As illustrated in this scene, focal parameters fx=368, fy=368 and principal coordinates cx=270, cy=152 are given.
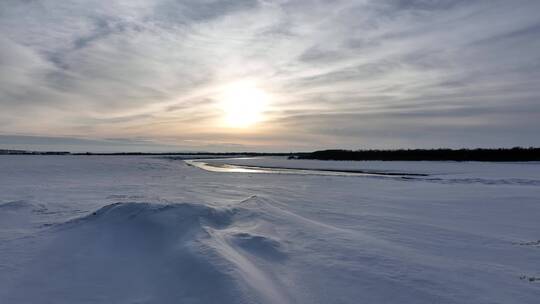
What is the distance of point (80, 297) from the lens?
178 inches

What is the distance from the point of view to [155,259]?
19.3 feet

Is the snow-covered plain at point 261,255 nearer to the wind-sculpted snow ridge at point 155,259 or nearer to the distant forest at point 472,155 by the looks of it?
the wind-sculpted snow ridge at point 155,259

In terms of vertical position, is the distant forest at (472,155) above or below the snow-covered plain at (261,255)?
above

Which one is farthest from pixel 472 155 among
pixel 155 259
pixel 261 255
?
pixel 155 259

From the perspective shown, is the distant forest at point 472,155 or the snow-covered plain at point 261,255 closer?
the snow-covered plain at point 261,255

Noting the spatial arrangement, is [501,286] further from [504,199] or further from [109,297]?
[504,199]

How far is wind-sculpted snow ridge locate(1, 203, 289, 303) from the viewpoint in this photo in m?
4.54

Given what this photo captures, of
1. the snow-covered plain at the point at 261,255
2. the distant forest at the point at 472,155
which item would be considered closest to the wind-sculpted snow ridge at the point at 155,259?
the snow-covered plain at the point at 261,255

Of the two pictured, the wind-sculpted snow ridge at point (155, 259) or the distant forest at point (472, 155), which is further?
the distant forest at point (472, 155)

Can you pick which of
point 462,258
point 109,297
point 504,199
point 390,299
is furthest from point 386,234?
point 504,199

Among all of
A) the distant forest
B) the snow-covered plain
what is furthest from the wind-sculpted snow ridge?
the distant forest

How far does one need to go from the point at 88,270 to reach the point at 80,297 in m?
1.01

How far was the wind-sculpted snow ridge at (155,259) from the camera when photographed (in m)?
4.54

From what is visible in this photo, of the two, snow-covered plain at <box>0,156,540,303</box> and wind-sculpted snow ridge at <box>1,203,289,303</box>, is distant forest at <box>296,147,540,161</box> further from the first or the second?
wind-sculpted snow ridge at <box>1,203,289,303</box>
